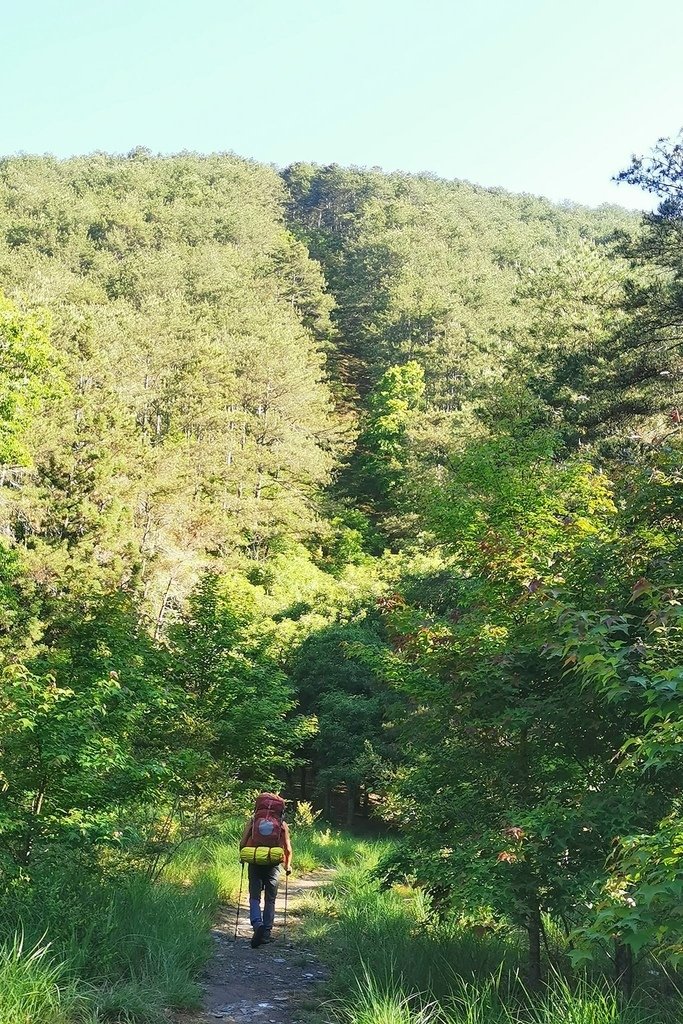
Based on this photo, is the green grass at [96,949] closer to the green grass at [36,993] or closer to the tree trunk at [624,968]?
the green grass at [36,993]

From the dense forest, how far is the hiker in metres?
1.18

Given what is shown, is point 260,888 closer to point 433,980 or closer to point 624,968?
point 433,980

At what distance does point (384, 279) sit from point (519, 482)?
188 feet

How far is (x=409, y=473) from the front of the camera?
3994 cm

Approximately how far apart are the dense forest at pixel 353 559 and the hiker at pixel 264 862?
118cm

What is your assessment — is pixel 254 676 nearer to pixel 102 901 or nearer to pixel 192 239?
pixel 102 901

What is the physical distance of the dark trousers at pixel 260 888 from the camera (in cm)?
820

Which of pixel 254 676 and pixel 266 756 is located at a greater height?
pixel 254 676

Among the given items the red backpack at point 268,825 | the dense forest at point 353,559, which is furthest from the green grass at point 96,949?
the red backpack at point 268,825

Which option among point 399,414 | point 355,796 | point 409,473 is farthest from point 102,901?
point 399,414

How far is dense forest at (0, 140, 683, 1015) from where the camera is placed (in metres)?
5.41

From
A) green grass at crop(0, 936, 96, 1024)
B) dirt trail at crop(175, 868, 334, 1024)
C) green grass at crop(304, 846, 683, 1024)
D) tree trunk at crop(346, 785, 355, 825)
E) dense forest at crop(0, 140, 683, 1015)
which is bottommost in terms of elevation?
tree trunk at crop(346, 785, 355, 825)

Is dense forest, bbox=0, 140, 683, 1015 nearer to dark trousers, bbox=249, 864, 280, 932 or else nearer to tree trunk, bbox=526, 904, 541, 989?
tree trunk, bbox=526, 904, 541, 989

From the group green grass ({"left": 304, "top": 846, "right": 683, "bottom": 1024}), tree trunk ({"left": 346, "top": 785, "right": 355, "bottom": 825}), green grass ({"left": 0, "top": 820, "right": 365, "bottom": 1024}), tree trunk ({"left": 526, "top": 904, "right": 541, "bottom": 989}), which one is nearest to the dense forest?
tree trunk ({"left": 526, "top": 904, "right": 541, "bottom": 989})
